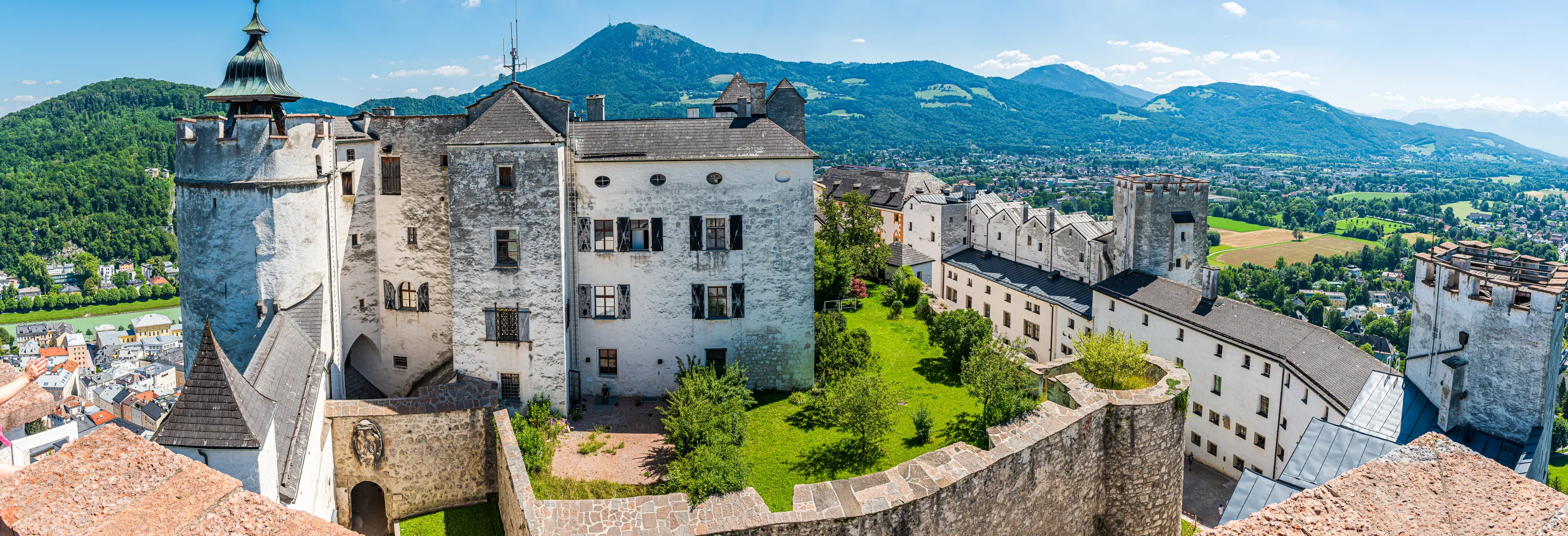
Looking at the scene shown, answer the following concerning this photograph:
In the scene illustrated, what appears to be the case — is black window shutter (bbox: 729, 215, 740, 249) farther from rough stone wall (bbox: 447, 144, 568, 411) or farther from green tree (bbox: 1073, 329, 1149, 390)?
green tree (bbox: 1073, 329, 1149, 390)

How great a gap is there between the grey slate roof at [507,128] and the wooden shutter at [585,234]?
3.19 metres

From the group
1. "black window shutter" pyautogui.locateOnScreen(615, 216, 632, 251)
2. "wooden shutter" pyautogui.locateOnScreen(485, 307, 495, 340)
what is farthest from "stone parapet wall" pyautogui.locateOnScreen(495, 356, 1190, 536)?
A: "black window shutter" pyautogui.locateOnScreen(615, 216, 632, 251)

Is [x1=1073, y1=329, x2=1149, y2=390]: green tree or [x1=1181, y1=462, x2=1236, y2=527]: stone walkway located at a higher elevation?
[x1=1073, y1=329, x2=1149, y2=390]: green tree

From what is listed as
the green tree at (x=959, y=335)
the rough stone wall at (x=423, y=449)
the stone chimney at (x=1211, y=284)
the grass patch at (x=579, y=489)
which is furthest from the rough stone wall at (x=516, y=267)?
the stone chimney at (x=1211, y=284)

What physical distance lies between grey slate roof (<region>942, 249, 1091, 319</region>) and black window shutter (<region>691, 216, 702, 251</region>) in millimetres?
24668

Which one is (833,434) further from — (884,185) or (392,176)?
(884,185)

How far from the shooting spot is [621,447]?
25219 millimetres

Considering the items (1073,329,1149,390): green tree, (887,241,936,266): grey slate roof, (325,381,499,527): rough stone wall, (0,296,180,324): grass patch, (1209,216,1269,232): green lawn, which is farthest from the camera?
(1209,216,1269,232): green lawn

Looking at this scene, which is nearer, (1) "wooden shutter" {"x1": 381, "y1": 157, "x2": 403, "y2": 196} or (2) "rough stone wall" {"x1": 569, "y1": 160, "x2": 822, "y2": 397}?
(2) "rough stone wall" {"x1": 569, "y1": 160, "x2": 822, "y2": 397}

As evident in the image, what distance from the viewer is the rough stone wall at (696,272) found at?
28.4 meters

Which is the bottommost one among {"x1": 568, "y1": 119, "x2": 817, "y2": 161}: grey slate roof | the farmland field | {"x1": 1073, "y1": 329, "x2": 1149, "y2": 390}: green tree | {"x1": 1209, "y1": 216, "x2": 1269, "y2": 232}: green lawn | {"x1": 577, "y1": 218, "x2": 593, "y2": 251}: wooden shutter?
the farmland field

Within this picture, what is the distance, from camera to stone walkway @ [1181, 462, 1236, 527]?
32062mm

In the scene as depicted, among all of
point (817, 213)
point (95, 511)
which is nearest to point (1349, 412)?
point (95, 511)

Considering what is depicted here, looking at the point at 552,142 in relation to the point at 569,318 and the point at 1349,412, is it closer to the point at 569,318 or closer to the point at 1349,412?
the point at 569,318
